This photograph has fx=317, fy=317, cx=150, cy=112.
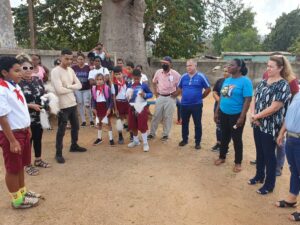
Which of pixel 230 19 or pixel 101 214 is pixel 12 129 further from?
pixel 230 19

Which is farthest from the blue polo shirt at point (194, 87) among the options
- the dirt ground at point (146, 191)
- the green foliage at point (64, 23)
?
the green foliage at point (64, 23)

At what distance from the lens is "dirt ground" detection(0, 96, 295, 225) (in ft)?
11.9

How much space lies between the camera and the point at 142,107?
6016 millimetres

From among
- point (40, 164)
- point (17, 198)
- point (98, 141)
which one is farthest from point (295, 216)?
point (98, 141)

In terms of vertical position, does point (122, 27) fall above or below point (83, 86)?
above

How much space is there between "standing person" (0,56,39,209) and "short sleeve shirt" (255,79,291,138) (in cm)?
291

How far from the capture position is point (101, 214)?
3684mm

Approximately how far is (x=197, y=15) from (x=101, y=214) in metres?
15.5

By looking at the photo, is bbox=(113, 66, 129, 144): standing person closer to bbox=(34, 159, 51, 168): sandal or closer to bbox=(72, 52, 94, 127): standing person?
bbox=(72, 52, 94, 127): standing person

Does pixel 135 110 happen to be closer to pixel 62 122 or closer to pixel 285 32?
pixel 62 122

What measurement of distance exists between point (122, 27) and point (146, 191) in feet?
24.8

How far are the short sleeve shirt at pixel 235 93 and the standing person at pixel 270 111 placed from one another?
46 cm

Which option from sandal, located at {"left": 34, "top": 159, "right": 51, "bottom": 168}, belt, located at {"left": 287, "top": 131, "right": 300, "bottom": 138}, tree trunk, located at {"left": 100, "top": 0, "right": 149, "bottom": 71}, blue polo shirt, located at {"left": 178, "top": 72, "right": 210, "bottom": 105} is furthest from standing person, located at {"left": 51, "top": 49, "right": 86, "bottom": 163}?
tree trunk, located at {"left": 100, "top": 0, "right": 149, "bottom": 71}

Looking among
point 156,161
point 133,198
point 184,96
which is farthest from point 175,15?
point 133,198
